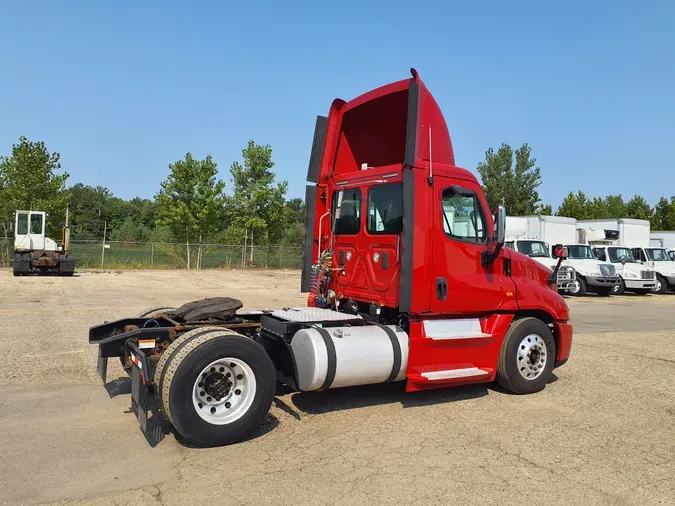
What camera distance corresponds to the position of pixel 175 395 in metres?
4.54

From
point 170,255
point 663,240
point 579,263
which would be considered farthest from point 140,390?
point 663,240

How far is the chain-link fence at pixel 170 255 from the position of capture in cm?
3381

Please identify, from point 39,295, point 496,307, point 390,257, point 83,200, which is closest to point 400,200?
point 390,257

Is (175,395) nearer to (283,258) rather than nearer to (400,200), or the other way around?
(400,200)

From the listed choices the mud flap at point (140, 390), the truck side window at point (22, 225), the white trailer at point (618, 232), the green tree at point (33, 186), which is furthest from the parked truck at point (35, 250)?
the white trailer at point (618, 232)

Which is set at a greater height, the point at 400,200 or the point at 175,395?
the point at 400,200

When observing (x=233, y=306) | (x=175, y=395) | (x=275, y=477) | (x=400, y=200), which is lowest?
(x=275, y=477)

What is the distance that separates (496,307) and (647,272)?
69.9ft

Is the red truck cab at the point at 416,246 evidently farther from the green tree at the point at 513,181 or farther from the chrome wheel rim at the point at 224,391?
the green tree at the point at 513,181

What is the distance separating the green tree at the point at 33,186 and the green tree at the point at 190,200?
247 inches

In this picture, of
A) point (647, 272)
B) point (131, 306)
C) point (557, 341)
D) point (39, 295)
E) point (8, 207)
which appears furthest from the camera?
point (8, 207)

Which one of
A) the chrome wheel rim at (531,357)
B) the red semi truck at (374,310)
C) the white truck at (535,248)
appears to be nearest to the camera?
the red semi truck at (374,310)

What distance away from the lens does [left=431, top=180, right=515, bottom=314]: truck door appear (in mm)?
6086

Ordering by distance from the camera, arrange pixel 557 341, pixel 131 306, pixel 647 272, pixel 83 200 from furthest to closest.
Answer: pixel 83 200
pixel 647 272
pixel 131 306
pixel 557 341
